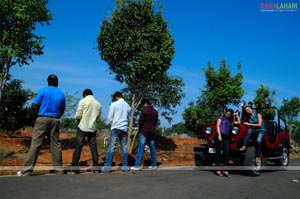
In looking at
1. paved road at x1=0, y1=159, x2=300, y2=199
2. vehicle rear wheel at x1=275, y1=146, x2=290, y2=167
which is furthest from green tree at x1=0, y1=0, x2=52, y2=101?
vehicle rear wheel at x1=275, y1=146, x2=290, y2=167

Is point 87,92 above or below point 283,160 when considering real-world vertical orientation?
above

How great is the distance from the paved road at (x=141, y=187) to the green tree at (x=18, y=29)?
5.72 m

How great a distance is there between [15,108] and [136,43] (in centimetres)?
661

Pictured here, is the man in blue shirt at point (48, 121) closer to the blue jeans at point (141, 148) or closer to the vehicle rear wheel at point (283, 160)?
the blue jeans at point (141, 148)

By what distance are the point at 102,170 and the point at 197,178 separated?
2.14 metres

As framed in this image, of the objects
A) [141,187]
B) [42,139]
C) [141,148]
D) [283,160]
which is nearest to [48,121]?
[42,139]

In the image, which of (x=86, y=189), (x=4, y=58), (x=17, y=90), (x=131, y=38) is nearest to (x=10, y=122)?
(x=17, y=90)

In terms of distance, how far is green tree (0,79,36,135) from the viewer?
14.8 metres

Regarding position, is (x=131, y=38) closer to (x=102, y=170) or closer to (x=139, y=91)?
(x=139, y=91)

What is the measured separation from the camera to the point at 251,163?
8242mm

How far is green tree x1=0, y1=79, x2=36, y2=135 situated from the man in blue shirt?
864cm

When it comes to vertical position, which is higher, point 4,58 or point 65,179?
point 4,58

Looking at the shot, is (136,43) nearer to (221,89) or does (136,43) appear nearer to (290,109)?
(221,89)

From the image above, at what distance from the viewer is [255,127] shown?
30.0 ft
